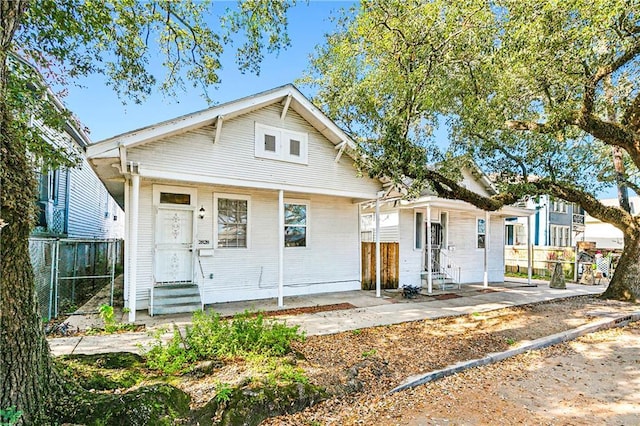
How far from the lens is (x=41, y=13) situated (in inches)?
236

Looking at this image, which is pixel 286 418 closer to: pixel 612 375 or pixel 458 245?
pixel 612 375

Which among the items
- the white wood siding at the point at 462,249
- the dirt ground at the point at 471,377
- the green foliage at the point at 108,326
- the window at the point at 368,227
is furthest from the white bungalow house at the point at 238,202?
the dirt ground at the point at 471,377

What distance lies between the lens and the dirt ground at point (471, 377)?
3.70m

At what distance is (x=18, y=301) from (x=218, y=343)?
2.56 m

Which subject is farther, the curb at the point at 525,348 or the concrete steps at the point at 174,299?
the concrete steps at the point at 174,299

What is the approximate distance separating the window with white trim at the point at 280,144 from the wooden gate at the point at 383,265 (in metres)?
4.22

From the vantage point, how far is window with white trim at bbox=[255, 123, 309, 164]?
9.16 metres

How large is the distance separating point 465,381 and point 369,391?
1.50 m

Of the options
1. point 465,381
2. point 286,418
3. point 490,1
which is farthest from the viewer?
point 490,1

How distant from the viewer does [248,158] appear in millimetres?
8938

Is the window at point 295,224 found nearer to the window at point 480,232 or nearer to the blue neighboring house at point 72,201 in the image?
the blue neighboring house at point 72,201

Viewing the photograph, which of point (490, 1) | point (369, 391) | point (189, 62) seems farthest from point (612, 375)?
point (189, 62)

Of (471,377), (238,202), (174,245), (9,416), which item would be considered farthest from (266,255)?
(9,416)

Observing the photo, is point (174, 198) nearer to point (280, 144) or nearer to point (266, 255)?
point (266, 255)
